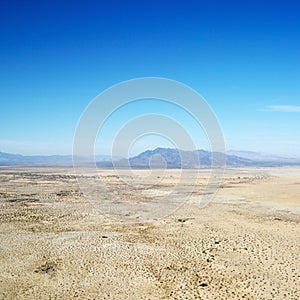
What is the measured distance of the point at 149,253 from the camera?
19.2 metres

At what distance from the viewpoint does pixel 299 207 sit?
3394 cm

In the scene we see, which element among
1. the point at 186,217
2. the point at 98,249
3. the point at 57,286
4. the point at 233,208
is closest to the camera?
the point at 57,286

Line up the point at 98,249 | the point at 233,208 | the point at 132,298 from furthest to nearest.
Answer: the point at 233,208 < the point at 98,249 < the point at 132,298

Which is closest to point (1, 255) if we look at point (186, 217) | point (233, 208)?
point (186, 217)

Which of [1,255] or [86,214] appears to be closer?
[1,255]

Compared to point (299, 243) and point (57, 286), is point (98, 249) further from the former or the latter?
point (299, 243)

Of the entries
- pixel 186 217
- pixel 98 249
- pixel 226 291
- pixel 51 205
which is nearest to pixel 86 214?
pixel 51 205

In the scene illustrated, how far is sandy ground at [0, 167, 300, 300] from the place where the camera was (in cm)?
1453

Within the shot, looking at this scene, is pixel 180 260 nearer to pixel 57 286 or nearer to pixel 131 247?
pixel 131 247

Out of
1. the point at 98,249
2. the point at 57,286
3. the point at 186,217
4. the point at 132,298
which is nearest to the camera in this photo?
the point at 132,298

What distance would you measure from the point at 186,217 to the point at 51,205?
1378 centimetres

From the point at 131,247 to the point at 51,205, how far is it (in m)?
16.9

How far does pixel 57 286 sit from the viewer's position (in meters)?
14.8

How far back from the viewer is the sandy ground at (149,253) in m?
14.5
